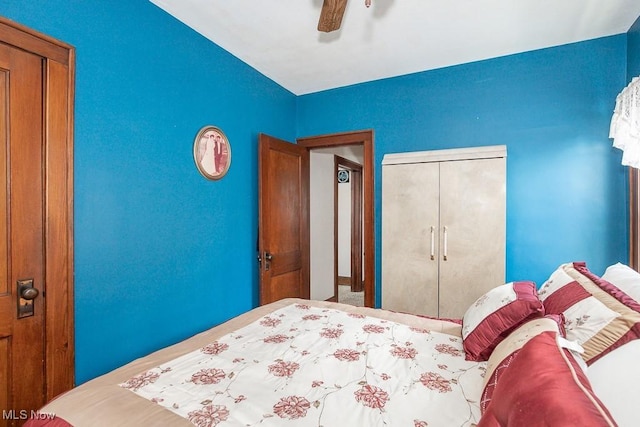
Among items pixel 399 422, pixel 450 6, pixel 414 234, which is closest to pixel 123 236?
pixel 399 422

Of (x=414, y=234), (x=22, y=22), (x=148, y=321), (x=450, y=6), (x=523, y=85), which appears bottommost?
(x=148, y=321)

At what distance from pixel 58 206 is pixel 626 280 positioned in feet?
8.70

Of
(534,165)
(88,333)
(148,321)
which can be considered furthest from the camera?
(534,165)

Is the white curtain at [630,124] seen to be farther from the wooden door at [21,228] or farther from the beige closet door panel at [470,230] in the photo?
the wooden door at [21,228]

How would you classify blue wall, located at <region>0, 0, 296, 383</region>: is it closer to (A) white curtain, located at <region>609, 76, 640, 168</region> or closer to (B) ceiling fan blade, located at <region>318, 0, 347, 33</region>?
(B) ceiling fan blade, located at <region>318, 0, 347, 33</region>

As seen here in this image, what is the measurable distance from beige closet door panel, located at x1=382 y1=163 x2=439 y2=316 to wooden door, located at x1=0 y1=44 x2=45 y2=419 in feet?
7.74

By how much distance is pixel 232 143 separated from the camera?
2730 millimetres

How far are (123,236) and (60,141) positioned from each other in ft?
1.97

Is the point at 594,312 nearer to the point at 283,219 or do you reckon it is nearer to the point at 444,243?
the point at 444,243

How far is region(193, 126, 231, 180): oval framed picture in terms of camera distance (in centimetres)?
240

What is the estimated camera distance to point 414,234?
2.68 meters

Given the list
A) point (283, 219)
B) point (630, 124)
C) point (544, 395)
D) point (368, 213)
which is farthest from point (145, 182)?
point (630, 124)

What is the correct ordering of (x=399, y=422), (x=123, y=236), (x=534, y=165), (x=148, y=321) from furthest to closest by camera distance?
(x=534, y=165)
(x=148, y=321)
(x=123, y=236)
(x=399, y=422)

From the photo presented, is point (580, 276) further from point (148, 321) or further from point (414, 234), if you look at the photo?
point (148, 321)
